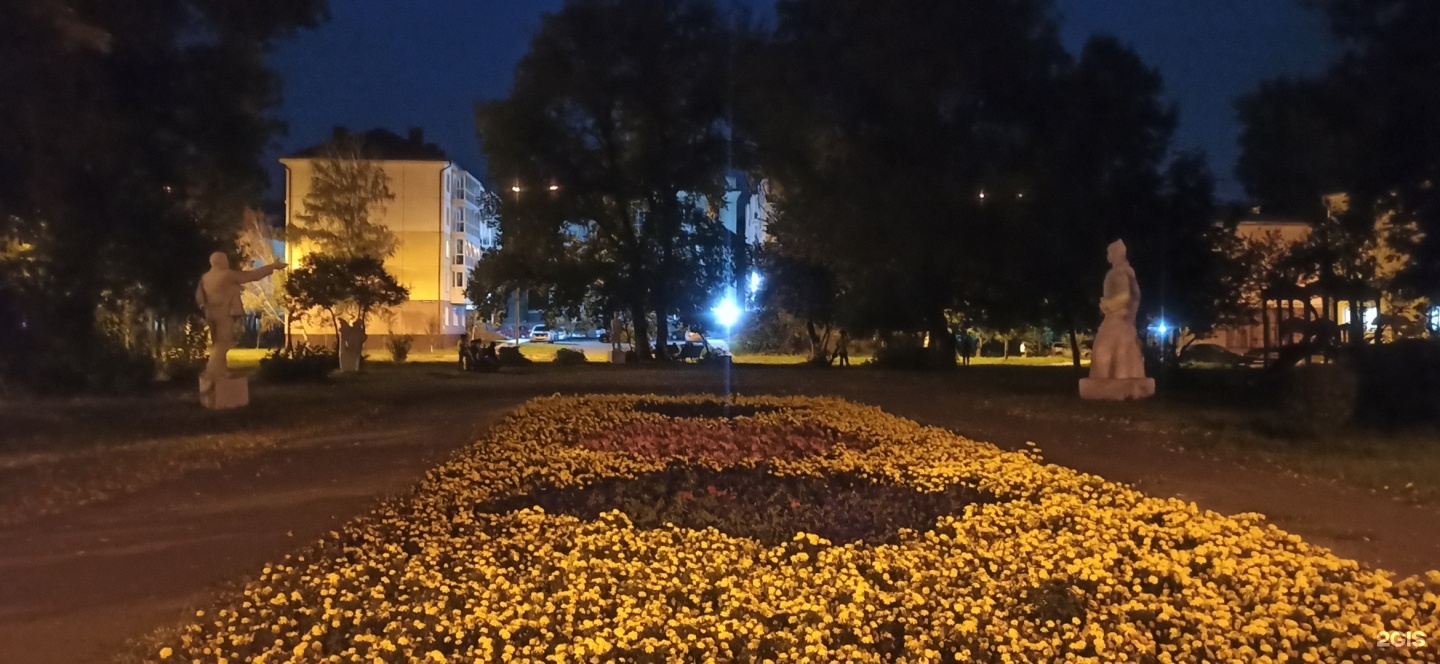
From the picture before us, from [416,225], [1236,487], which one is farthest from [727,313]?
[1236,487]

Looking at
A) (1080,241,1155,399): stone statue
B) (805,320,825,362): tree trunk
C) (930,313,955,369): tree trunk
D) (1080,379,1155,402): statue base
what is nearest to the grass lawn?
(1080,379,1155,402): statue base

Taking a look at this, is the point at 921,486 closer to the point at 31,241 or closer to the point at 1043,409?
the point at 1043,409

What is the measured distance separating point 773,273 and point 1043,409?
24.6 meters

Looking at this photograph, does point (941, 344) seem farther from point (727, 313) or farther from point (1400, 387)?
point (1400, 387)

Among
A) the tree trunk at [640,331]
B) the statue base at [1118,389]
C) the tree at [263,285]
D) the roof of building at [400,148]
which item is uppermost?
the roof of building at [400,148]

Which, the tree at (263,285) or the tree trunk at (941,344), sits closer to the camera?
the tree trunk at (941,344)

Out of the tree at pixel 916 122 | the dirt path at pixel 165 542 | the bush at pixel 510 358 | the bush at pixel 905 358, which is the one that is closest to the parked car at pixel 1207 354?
the bush at pixel 905 358

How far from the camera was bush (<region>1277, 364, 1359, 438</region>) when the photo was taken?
13586 millimetres

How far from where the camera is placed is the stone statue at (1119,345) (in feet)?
65.0

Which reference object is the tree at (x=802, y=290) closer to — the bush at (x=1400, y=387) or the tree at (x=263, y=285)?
the tree at (x=263, y=285)

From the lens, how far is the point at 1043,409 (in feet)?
61.0

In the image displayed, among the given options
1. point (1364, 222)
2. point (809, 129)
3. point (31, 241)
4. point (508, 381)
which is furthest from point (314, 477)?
point (809, 129)

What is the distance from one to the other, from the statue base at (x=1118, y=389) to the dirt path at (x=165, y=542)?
1181cm

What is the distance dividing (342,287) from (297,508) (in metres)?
26.5
